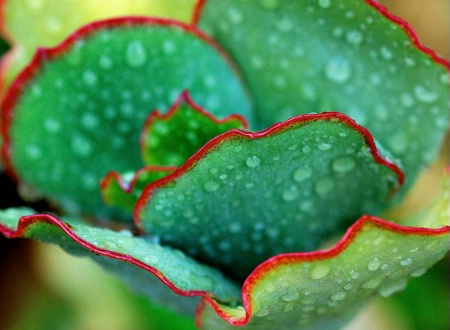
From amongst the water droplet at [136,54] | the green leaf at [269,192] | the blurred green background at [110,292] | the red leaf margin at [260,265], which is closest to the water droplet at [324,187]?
the green leaf at [269,192]

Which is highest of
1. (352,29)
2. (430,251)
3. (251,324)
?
(352,29)

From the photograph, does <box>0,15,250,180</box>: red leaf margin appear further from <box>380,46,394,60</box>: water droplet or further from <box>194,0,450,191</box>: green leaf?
<box>380,46,394,60</box>: water droplet

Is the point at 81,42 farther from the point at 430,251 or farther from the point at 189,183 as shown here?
the point at 430,251

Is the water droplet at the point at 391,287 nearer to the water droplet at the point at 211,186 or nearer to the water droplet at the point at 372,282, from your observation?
the water droplet at the point at 372,282

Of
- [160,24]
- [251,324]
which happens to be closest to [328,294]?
[251,324]

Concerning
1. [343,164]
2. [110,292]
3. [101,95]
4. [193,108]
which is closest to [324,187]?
[343,164]

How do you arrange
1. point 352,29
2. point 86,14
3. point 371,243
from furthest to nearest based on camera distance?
point 86,14
point 352,29
point 371,243
